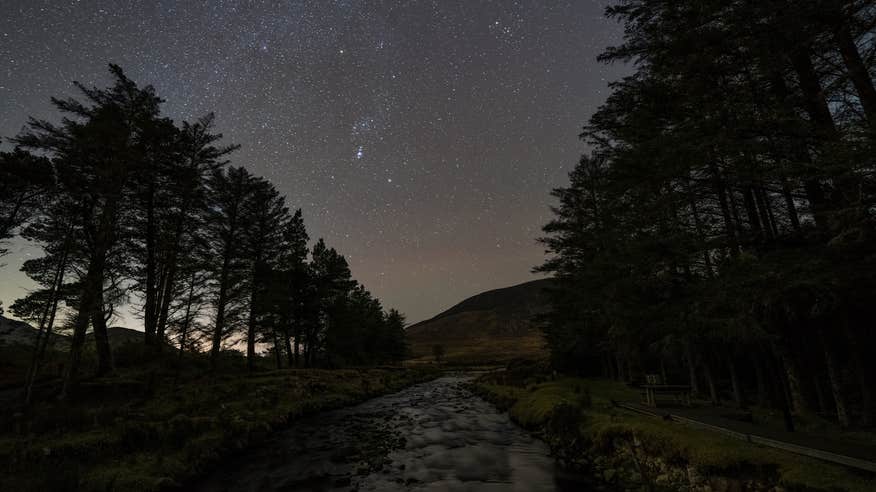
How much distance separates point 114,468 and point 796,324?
2115cm

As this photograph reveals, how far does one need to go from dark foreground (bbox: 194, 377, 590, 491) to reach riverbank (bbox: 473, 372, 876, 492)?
3.19 ft

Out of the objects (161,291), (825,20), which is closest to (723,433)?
(825,20)

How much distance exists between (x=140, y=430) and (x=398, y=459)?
338 inches

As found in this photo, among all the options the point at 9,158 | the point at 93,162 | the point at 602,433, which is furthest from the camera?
the point at 93,162

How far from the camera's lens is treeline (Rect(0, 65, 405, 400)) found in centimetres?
1770

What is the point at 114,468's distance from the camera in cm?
962

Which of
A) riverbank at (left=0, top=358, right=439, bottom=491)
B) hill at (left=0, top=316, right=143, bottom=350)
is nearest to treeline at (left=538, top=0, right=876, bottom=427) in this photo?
riverbank at (left=0, top=358, right=439, bottom=491)

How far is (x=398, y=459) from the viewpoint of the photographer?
40.0ft

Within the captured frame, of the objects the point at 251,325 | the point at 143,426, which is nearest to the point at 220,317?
the point at 251,325

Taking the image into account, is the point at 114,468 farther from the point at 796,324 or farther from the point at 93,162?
the point at 796,324

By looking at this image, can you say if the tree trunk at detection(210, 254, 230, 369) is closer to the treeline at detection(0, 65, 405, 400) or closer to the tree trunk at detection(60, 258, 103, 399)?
the treeline at detection(0, 65, 405, 400)

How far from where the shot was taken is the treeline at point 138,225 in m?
17.7

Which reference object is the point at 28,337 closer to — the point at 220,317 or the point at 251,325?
the point at 251,325

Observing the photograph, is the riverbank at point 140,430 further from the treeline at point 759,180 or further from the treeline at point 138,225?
the treeline at point 759,180
